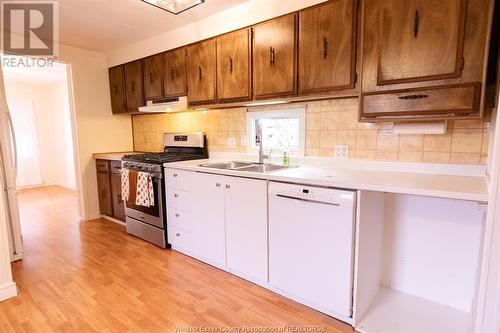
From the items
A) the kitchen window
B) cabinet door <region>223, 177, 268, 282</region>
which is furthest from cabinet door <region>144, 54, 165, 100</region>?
cabinet door <region>223, 177, 268, 282</region>

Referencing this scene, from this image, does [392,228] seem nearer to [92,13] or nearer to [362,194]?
[362,194]

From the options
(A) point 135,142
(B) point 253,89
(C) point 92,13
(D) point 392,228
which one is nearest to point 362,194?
(D) point 392,228

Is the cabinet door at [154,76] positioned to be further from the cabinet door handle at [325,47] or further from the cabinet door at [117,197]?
the cabinet door handle at [325,47]

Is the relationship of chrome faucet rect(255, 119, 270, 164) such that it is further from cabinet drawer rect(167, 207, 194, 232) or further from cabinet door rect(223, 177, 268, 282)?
cabinet drawer rect(167, 207, 194, 232)

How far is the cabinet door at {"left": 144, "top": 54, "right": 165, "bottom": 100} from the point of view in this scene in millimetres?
3062

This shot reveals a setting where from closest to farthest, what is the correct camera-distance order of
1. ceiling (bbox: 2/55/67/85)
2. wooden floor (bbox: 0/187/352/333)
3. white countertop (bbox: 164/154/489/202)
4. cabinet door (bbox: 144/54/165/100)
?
white countertop (bbox: 164/154/489/202) → wooden floor (bbox: 0/187/352/333) → cabinet door (bbox: 144/54/165/100) → ceiling (bbox: 2/55/67/85)

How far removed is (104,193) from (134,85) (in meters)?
1.58

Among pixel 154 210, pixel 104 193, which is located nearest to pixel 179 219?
pixel 154 210

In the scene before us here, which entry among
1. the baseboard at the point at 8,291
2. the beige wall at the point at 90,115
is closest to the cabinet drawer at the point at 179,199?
the baseboard at the point at 8,291

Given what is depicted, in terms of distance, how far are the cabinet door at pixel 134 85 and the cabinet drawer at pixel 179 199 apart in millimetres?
1392

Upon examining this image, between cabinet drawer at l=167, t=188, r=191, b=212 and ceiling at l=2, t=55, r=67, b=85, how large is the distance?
2.61 m

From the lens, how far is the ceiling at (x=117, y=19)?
7.77 feet

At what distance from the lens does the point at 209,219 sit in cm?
238

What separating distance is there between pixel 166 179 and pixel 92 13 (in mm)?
1726
